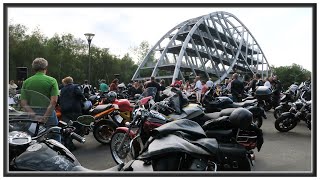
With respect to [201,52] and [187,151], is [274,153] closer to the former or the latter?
[187,151]

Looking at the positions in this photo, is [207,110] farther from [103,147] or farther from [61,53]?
[61,53]

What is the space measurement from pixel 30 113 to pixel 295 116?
6.03m

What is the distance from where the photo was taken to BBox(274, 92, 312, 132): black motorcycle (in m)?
7.56

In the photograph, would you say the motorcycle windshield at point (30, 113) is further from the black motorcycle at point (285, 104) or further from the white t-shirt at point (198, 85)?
the white t-shirt at point (198, 85)

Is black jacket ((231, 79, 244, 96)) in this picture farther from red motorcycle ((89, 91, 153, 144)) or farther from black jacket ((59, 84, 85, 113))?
black jacket ((59, 84, 85, 113))

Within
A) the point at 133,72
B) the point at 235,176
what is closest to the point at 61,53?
the point at 133,72

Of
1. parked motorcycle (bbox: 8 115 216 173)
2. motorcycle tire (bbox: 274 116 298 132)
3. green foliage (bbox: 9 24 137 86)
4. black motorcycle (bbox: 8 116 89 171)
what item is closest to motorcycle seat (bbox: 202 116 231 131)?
parked motorcycle (bbox: 8 115 216 173)

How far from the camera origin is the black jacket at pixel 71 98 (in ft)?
22.5

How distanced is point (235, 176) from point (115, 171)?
105 centimetres

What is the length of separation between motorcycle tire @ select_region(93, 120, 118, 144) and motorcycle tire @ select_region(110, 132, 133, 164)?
135 cm

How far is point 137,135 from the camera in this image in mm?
4758

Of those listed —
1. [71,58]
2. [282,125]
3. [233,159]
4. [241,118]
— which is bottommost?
[282,125]

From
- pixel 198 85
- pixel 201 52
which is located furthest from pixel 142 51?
pixel 198 85

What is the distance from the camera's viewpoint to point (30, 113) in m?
3.46
